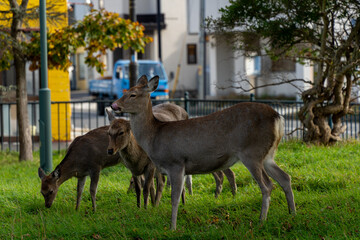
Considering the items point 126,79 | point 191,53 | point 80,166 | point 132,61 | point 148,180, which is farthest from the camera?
point 191,53

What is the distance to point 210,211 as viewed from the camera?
7895 millimetres

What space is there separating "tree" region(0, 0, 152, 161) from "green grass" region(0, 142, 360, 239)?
334cm

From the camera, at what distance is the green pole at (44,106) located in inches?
462

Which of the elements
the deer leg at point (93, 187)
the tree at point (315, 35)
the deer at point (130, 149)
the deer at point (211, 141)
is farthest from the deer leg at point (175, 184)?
the tree at point (315, 35)

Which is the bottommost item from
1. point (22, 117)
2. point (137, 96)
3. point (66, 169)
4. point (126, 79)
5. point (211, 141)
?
point (66, 169)

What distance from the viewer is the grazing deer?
27.5 feet

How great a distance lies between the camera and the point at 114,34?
13.6m

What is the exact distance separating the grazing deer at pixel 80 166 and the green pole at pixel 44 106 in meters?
3.39

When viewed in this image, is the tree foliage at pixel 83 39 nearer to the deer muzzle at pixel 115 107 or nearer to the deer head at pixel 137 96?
the deer head at pixel 137 96

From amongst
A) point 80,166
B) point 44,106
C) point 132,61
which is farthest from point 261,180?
point 132,61

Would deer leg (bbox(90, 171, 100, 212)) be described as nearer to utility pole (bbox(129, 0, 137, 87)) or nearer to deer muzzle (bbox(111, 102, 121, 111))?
deer muzzle (bbox(111, 102, 121, 111))

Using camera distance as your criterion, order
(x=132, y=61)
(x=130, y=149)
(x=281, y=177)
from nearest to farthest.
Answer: (x=281, y=177)
(x=130, y=149)
(x=132, y=61)

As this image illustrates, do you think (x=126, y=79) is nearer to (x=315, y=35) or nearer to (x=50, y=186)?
(x=315, y=35)

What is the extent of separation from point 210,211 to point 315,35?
5348mm
